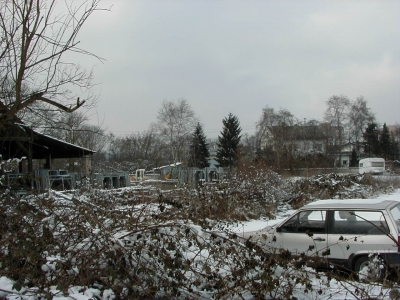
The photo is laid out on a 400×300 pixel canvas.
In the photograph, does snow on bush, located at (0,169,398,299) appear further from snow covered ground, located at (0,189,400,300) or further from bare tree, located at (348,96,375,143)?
bare tree, located at (348,96,375,143)

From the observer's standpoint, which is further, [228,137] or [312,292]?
[228,137]

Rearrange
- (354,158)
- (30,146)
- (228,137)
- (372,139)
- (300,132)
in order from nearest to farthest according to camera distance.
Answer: (30,146) < (228,137) < (300,132) < (354,158) < (372,139)

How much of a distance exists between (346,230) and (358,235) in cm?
25

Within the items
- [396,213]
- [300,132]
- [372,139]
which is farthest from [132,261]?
[372,139]

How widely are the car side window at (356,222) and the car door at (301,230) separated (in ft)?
0.76

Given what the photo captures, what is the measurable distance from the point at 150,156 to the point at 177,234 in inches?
2434

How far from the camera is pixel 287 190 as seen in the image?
58.5ft

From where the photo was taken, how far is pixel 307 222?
7582 mm

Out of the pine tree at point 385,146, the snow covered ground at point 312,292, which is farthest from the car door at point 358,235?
the pine tree at point 385,146

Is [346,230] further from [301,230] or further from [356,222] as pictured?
[301,230]

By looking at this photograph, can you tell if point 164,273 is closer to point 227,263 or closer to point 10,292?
point 227,263

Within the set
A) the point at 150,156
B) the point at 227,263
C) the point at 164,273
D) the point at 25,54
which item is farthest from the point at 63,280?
the point at 150,156

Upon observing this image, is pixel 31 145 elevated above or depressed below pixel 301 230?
above

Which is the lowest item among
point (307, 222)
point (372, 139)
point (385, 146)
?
point (307, 222)
